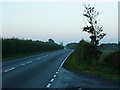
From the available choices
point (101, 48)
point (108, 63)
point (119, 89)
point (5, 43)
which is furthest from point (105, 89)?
point (5, 43)

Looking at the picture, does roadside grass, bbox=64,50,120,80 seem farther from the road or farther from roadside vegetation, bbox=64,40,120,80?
the road

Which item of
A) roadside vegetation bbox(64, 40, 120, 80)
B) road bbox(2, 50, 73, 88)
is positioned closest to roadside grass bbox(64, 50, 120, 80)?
roadside vegetation bbox(64, 40, 120, 80)

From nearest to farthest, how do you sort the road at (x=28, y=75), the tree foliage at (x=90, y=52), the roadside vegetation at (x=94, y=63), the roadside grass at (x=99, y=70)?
the road at (x=28, y=75)
the roadside grass at (x=99, y=70)
the roadside vegetation at (x=94, y=63)
the tree foliage at (x=90, y=52)

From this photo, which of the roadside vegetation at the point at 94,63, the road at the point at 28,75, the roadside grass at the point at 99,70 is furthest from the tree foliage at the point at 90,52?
the road at the point at 28,75

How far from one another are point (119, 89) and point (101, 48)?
17.4 meters

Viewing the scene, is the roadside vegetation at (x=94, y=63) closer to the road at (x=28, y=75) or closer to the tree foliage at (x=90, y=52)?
the tree foliage at (x=90, y=52)

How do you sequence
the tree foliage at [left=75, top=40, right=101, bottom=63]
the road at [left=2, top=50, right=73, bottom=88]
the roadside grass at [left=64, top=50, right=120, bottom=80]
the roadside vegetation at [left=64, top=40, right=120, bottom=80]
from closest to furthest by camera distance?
1. the road at [left=2, top=50, right=73, bottom=88]
2. the roadside grass at [left=64, top=50, right=120, bottom=80]
3. the roadside vegetation at [left=64, top=40, right=120, bottom=80]
4. the tree foliage at [left=75, top=40, right=101, bottom=63]

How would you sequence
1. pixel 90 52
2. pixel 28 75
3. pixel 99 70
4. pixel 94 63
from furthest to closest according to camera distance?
1. pixel 90 52
2. pixel 94 63
3. pixel 99 70
4. pixel 28 75

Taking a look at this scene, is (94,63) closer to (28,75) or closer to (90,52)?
(90,52)

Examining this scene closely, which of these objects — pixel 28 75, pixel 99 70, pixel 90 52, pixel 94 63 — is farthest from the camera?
pixel 90 52

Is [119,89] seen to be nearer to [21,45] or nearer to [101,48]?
[101,48]

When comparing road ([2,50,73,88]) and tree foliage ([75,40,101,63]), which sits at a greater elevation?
tree foliage ([75,40,101,63])

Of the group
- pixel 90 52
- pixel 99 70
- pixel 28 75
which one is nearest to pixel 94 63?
pixel 90 52

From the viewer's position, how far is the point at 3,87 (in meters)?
10.1
